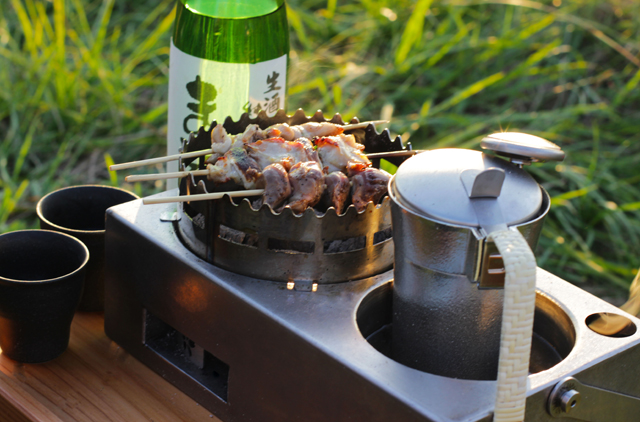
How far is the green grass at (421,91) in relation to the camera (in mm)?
2711

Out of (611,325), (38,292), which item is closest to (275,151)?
(38,292)

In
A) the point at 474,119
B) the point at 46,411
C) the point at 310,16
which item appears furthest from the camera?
the point at 310,16

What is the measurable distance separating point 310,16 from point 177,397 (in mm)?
2802

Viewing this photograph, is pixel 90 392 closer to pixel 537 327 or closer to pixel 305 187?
pixel 305 187

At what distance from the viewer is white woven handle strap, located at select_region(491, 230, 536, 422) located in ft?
2.41

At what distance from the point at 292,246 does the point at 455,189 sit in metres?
0.30

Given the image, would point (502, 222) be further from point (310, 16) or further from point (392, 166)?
point (310, 16)

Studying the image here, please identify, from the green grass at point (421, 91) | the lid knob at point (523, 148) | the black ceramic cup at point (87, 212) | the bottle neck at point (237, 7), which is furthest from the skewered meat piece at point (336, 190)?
the green grass at point (421, 91)

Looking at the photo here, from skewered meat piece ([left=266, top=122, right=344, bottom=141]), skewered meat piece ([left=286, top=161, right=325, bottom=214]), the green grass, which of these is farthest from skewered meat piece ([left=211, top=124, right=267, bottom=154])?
the green grass

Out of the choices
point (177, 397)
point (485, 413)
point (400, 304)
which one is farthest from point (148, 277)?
point (485, 413)

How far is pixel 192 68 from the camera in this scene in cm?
135

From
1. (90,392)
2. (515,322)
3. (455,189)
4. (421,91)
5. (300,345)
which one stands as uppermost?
(455,189)

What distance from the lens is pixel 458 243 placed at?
814 millimetres

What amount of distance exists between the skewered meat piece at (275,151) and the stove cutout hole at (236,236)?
0.42 feet
